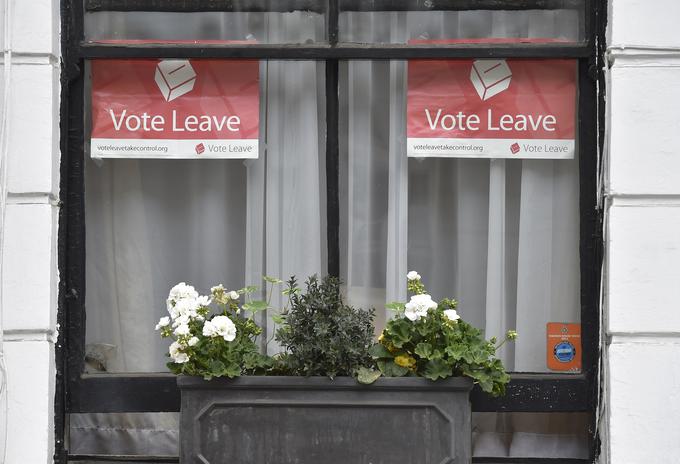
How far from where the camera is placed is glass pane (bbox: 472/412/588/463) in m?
5.14

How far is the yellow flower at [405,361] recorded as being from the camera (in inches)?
182

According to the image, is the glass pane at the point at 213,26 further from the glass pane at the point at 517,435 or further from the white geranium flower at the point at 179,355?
the glass pane at the point at 517,435

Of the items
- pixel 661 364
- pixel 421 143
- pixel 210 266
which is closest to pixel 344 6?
pixel 421 143

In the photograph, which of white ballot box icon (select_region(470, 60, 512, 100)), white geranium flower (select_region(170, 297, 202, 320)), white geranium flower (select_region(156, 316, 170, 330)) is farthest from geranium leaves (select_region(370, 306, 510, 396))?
white ballot box icon (select_region(470, 60, 512, 100))

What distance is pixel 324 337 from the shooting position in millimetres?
4594

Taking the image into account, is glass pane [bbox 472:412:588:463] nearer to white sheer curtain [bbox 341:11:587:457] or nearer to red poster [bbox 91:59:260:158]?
white sheer curtain [bbox 341:11:587:457]

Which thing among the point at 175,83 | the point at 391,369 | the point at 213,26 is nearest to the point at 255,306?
the point at 391,369

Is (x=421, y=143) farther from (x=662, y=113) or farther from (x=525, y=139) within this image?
(x=662, y=113)

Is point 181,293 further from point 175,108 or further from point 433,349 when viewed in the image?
point 433,349

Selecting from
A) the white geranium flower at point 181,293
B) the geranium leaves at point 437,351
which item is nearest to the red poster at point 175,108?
the white geranium flower at point 181,293

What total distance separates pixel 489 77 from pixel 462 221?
71 cm

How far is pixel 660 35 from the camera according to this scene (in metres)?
4.78

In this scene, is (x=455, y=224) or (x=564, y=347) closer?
(x=564, y=347)

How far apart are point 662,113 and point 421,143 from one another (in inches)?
44.3
